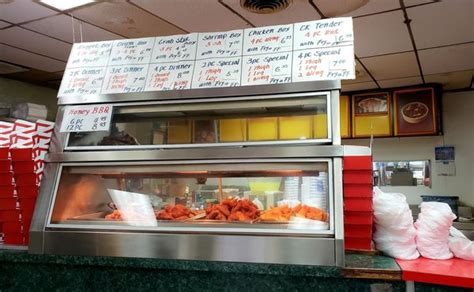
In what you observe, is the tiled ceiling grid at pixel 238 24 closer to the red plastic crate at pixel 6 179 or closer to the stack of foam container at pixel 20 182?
the stack of foam container at pixel 20 182

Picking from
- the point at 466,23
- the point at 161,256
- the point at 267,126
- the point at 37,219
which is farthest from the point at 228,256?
the point at 466,23

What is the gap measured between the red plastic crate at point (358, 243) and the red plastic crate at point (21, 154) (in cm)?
161

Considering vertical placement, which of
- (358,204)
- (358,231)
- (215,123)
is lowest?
(358,231)

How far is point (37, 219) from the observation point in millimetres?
1807

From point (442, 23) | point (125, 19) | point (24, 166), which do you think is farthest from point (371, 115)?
point (24, 166)

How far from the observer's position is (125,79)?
6.63 feet

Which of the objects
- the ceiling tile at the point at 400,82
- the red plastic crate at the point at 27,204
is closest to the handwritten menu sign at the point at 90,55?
the red plastic crate at the point at 27,204

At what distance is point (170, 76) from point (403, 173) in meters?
4.53

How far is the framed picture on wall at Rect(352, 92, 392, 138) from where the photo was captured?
17.4 ft

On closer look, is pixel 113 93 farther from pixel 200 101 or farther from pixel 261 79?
pixel 261 79

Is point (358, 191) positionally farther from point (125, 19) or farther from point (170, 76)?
point (125, 19)

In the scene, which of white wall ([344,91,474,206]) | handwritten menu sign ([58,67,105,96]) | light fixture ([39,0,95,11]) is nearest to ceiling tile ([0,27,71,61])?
light fixture ([39,0,95,11])

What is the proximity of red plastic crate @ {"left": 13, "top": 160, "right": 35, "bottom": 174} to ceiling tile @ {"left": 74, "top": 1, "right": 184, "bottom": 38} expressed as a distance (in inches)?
58.5

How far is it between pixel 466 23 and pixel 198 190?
2646 millimetres
